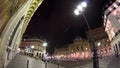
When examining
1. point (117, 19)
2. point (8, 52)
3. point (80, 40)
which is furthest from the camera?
point (80, 40)

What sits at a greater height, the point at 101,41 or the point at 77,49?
the point at 101,41

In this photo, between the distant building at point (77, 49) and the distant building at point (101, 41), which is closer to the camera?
the distant building at point (101, 41)

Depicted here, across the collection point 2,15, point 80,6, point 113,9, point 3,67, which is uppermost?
point 113,9

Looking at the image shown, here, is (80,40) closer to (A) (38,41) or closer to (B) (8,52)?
(A) (38,41)

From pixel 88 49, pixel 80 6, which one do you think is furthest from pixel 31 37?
pixel 80 6

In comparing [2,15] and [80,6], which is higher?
[2,15]

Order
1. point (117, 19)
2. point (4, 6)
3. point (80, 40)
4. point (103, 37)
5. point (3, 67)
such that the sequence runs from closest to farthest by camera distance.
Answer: point (4, 6), point (3, 67), point (117, 19), point (103, 37), point (80, 40)

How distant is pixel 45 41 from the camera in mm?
96562

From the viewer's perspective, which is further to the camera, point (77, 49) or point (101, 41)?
point (77, 49)

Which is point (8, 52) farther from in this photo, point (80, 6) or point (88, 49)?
point (88, 49)

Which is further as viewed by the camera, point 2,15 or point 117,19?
point 117,19

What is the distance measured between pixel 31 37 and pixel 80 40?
1889 centimetres

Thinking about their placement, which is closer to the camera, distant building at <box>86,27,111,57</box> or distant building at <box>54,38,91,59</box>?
distant building at <box>86,27,111,57</box>

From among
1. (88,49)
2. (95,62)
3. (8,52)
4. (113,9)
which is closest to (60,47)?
(88,49)
